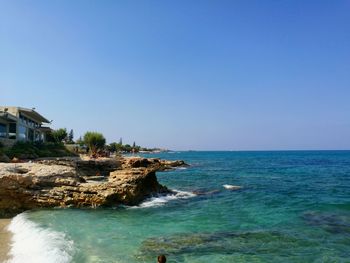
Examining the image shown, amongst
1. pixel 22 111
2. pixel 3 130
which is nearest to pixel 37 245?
pixel 3 130

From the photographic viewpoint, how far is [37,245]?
1451 centimetres

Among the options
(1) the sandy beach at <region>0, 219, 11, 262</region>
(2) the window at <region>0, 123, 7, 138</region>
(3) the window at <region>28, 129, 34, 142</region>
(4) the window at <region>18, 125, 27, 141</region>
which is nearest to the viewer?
(1) the sandy beach at <region>0, 219, 11, 262</region>

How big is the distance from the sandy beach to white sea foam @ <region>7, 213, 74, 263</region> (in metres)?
0.21

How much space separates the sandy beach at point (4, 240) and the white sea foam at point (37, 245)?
0.21m

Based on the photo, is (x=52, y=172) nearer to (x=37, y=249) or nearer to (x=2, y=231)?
(x=2, y=231)

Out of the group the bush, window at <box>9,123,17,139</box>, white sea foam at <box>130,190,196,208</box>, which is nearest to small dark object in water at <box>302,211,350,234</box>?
white sea foam at <box>130,190,196,208</box>

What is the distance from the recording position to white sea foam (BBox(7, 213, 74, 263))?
12915mm

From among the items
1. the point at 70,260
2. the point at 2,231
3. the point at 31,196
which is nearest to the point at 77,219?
the point at 2,231

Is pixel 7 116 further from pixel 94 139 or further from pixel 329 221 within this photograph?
pixel 329 221

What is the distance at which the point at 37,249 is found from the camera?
14.0 meters

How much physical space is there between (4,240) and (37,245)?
236 cm

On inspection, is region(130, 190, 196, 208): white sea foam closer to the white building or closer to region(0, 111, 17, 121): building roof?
the white building

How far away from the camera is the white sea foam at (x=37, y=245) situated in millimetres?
12915

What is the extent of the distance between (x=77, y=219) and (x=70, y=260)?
24.7 feet
